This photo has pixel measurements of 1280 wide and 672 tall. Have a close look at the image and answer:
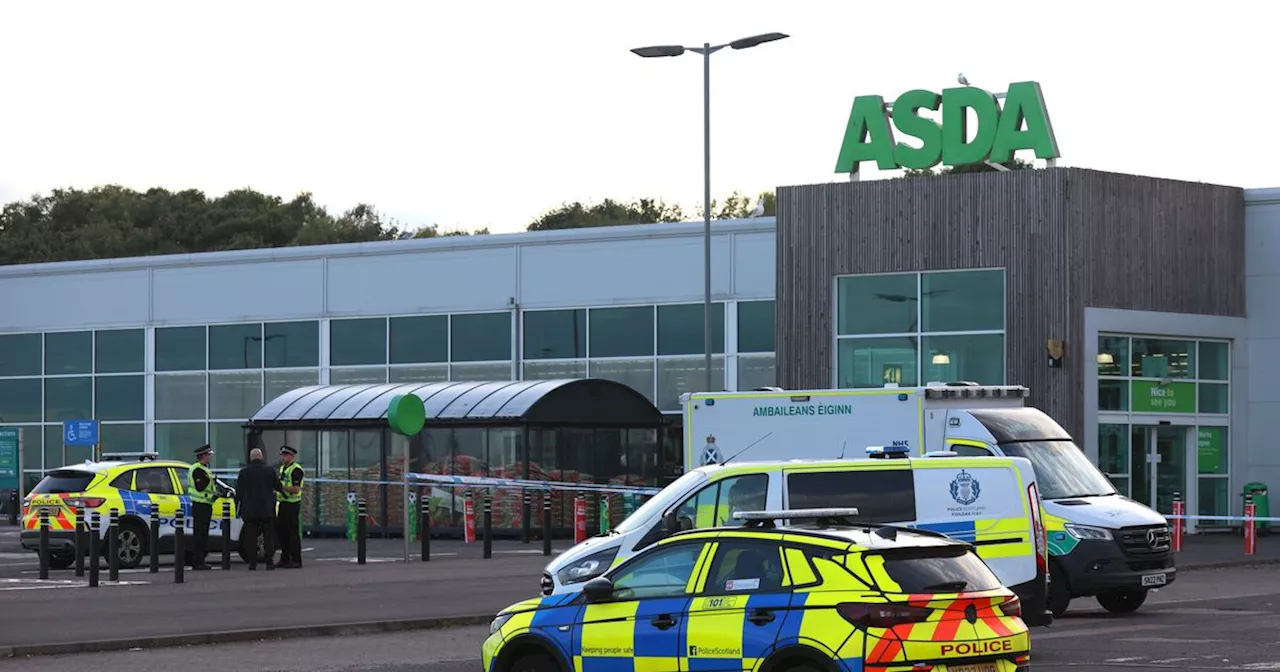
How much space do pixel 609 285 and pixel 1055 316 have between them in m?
12.5

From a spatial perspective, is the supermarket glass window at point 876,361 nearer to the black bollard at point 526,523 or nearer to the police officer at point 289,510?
the black bollard at point 526,523

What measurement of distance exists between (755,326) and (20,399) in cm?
2228

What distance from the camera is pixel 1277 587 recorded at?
84.1 ft

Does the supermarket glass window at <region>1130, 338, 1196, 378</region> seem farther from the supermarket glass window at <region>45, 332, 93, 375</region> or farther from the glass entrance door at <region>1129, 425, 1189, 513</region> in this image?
the supermarket glass window at <region>45, 332, 93, 375</region>

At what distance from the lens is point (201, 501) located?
29422 millimetres

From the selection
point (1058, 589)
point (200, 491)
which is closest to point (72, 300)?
point (200, 491)

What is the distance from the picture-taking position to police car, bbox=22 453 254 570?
3019cm

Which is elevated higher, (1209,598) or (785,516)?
(785,516)

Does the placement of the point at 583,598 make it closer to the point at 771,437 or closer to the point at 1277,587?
the point at 771,437

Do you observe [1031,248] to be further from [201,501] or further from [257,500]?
[201,501]

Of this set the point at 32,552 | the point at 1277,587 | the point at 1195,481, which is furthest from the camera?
the point at 1195,481

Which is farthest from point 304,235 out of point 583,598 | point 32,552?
point 583,598

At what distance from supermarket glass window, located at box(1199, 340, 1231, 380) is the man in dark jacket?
65.8ft

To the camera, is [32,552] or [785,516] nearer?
[785,516]
